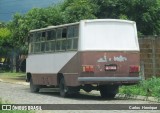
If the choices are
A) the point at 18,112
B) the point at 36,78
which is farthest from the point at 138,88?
the point at 18,112

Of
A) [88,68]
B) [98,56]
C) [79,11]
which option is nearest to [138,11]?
[79,11]

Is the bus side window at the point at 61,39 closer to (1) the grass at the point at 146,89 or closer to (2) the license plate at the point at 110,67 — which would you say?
(2) the license plate at the point at 110,67

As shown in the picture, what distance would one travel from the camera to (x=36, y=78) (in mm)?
26125

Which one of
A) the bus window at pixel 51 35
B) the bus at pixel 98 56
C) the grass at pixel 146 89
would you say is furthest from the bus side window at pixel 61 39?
the grass at pixel 146 89

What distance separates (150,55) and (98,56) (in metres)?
5.94

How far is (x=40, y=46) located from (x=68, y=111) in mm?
9320

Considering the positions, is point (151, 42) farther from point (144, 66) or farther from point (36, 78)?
point (36, 78)

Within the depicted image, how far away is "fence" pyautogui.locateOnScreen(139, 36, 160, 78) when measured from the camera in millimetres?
26250

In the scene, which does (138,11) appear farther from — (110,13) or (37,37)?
(37,37)

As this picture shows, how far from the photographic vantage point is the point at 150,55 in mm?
26578

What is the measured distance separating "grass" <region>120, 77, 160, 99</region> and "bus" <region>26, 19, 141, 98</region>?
1.96ft

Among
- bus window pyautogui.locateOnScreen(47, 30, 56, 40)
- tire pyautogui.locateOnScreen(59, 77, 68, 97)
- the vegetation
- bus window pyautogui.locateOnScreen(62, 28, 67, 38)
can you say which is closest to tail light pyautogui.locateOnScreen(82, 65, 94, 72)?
tire pyautogui.locateOnScreen(59, 77, 68, 97)

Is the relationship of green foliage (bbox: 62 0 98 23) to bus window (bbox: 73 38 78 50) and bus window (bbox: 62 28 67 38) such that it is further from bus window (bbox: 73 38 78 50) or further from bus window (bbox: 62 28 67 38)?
bus window (bbox: 73 38 78 50)

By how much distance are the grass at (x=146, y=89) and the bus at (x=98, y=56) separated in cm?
60
